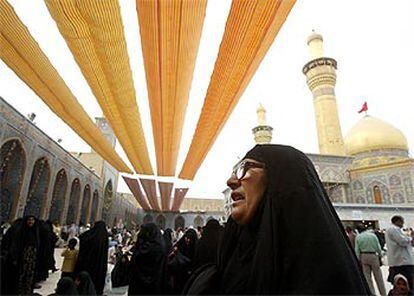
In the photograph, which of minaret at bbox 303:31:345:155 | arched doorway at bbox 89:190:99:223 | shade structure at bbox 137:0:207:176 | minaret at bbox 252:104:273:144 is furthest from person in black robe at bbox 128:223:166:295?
minaret at bbox 252:104:273:144

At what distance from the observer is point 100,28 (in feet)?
11.8

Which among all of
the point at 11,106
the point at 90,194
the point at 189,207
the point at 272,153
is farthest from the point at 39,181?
the point at 189,207

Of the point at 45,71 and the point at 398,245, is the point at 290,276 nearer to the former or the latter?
the point at 398,245

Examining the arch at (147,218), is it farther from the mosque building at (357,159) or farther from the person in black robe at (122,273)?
the person in black robe at (122,273)

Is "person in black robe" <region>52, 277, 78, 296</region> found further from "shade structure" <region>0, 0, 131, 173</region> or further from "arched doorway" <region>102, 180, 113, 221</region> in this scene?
"arched doorway" <region>102, 180, 113, 221</region>

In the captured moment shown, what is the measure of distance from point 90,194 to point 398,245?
1725 centimetres

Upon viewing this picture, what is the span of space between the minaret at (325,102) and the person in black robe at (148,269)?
20.6 meters

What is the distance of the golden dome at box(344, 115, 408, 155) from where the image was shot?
23.2 meters

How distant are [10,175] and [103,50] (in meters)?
8.53

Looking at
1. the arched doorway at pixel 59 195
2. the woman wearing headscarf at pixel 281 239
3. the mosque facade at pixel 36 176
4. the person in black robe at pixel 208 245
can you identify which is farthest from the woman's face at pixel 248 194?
the arched doorway at pixel 59 195

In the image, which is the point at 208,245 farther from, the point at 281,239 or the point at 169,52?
the point at 281,239

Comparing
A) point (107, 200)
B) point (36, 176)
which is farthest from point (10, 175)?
point (107, 200)

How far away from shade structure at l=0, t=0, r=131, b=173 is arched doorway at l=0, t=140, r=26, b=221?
4.17m

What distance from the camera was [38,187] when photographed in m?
12.2
